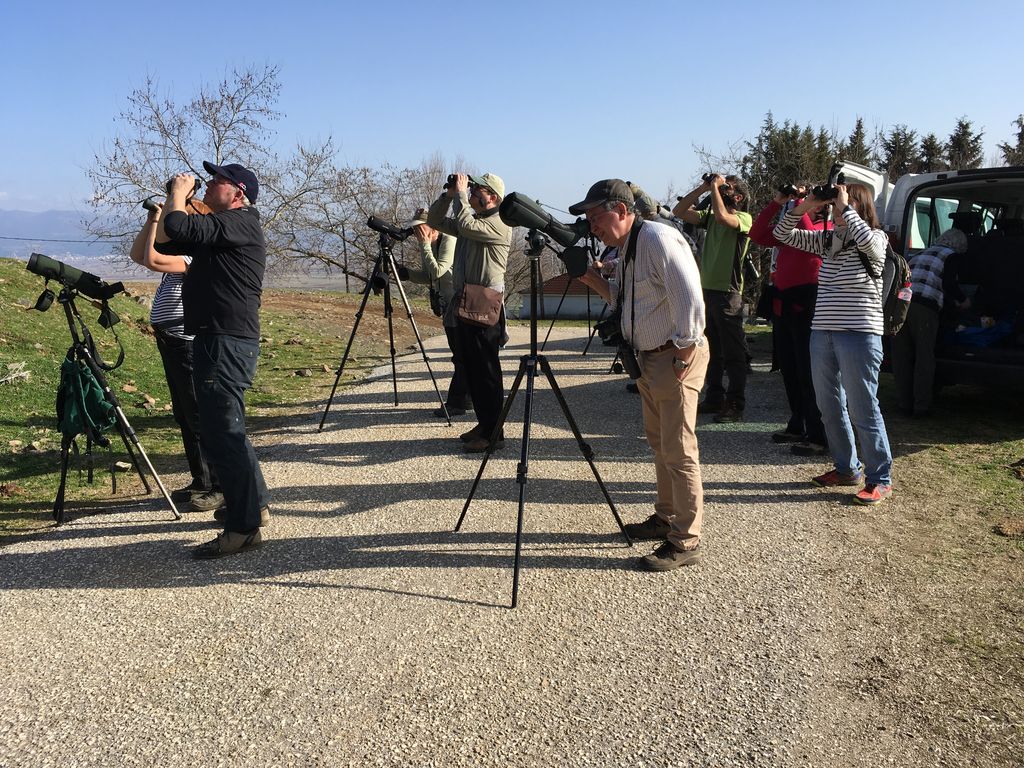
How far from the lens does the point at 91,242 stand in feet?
70.8

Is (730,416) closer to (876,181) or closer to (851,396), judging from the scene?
(851,396)

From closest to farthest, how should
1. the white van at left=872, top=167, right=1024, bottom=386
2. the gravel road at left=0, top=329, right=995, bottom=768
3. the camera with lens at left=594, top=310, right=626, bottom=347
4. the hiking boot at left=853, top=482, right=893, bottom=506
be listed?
the gravel road at left=0, top=329, right=995, bottom=768, the camera with lens at left=594, top=310, right=626, bottom=347, the hiking boot at left=853, top=482, right=893, bottom=506, the white van at left=872, top=167, right=1024, bottom=386

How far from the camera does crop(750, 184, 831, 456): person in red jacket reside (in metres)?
5.72

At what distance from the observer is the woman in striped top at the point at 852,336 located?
4.81 meters

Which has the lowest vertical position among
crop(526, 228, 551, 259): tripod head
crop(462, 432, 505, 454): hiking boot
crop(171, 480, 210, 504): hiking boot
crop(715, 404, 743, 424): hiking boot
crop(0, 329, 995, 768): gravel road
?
crop(0, 329, 995, 768): gravel road

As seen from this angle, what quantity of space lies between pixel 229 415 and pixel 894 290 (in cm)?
449

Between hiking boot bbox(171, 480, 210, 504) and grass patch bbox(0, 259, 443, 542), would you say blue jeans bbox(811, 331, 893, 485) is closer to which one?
hiking boot bbox(171, 480, 210, 504)

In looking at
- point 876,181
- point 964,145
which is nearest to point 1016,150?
point 964,145

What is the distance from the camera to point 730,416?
7.14m

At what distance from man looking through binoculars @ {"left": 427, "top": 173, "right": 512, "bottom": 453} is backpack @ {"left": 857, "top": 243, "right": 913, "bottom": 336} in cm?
283

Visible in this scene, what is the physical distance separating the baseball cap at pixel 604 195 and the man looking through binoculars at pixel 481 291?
2.15m

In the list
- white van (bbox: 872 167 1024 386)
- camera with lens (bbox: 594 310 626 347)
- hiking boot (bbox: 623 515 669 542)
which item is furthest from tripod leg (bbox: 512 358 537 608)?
white van (bbox: 872 167 1024 386)

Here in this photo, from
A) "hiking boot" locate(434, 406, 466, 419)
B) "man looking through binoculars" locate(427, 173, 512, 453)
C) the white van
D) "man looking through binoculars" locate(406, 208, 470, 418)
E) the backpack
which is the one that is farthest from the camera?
"hiking boot" locate(434, 406, 466, 419)

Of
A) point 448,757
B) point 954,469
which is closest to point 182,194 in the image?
point 448,757
